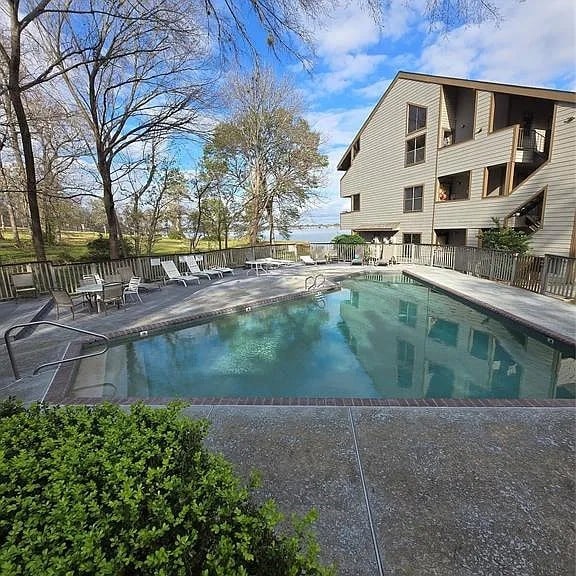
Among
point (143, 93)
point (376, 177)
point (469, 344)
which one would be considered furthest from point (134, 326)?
point (376, 177)

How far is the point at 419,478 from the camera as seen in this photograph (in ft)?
8.30

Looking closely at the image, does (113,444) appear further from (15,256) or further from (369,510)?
(15,256)

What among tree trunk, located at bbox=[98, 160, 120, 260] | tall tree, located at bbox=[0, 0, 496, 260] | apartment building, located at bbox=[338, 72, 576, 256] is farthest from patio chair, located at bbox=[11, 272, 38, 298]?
apartment building, located at bbox=[338, 72, 576, 256]

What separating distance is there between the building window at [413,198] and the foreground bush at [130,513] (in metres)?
19.3

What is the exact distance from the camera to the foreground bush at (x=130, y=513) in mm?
1106

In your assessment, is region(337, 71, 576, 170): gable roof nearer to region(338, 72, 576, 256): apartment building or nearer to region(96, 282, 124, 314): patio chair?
region(338, 72, 576, 256): apartment building

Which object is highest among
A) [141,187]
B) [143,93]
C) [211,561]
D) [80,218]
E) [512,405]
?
[143,93]

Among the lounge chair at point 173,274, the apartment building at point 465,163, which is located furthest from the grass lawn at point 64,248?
the apartment building at point 465,163

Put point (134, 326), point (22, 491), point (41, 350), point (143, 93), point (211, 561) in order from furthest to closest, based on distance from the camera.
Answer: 1. point (143, 93)
2. point (134, 326)
3. point (41, 350)
4. point (22, 491)
5. point (211, 561)

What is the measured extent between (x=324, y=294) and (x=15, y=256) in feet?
56.5

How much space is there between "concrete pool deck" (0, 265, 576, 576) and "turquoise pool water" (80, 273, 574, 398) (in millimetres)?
1551

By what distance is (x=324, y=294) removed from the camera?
1123cm

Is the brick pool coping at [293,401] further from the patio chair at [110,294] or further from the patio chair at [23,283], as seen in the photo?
the patio chair at [23,283]

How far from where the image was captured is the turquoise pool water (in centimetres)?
510
